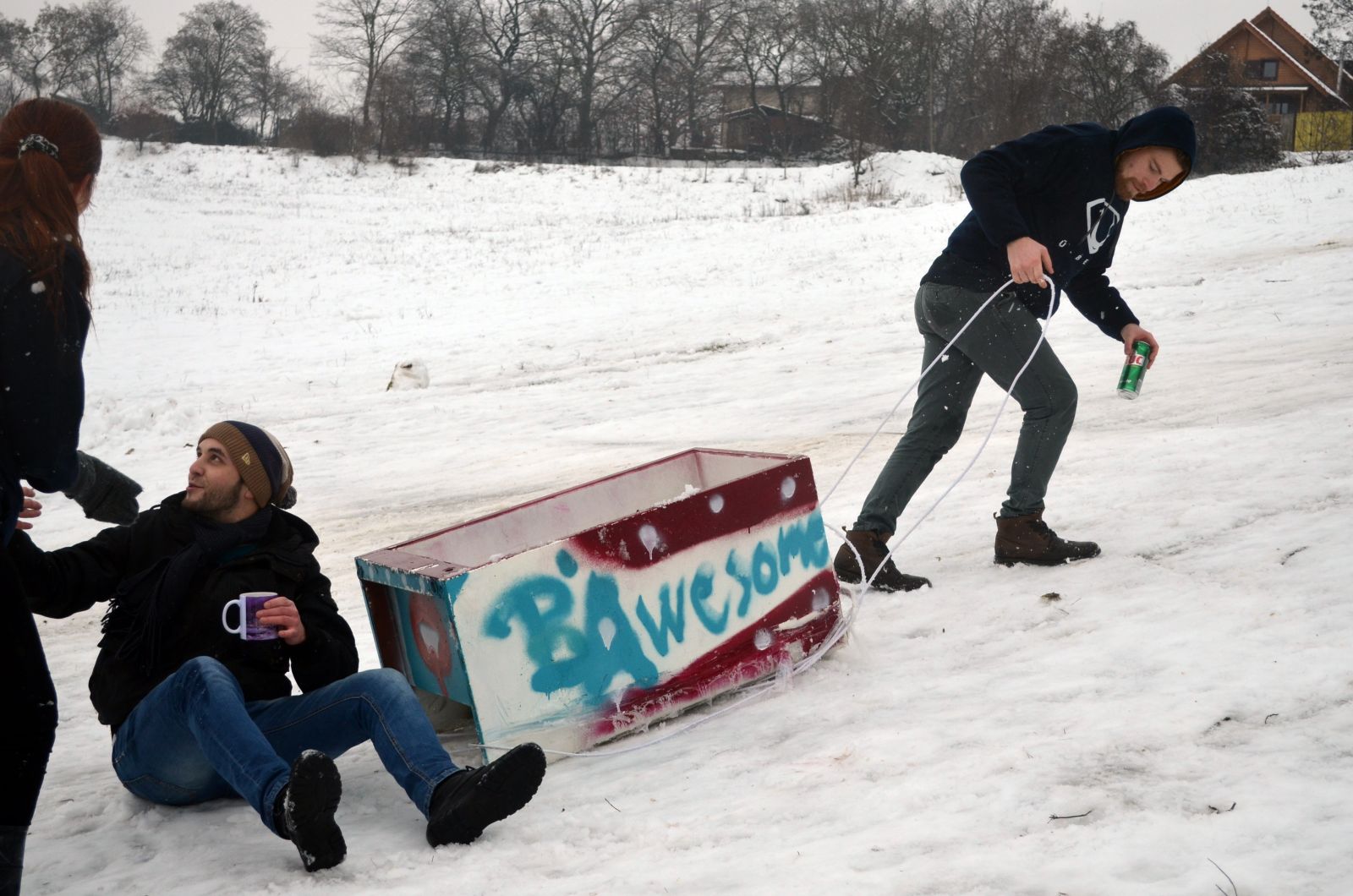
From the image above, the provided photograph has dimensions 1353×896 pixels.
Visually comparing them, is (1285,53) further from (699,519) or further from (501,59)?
(699,519)

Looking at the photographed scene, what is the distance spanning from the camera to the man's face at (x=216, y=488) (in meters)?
3.12

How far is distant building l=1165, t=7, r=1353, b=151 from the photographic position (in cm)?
3762

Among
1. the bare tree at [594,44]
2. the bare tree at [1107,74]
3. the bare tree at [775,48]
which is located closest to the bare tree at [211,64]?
the bare tree at [594,44]

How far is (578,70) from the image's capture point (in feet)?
174

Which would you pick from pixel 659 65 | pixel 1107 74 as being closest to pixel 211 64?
pixel 659 65

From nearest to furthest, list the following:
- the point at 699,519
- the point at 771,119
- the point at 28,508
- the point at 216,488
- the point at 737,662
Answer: the point at 28,508 → the point at 216,488 → the point at 699,519 → the point at 737,662 → the point at 771,119

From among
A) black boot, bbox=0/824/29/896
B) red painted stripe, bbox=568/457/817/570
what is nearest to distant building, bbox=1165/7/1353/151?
red painted stripe, bbox=568/457/817/570

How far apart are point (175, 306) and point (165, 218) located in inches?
489

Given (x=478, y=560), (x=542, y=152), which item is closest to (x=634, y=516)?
(x=478, y=560)

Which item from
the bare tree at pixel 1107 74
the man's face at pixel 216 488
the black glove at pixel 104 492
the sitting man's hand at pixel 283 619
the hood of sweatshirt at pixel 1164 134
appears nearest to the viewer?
the sitting man's hand at pixel 283 619

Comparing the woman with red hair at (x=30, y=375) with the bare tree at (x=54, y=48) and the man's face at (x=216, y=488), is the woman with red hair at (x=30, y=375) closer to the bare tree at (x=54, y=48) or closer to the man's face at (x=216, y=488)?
the man's face at (x=216, y=488)

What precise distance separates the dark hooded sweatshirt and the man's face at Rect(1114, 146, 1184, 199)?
3 centimetres

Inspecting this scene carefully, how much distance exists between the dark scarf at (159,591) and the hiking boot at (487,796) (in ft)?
2.88

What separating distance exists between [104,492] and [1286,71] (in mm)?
51151
